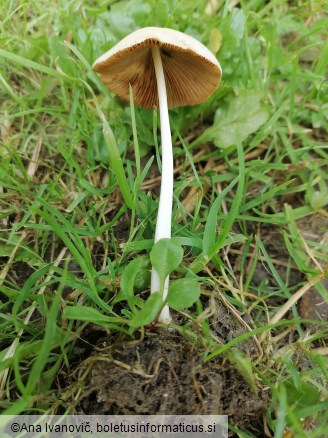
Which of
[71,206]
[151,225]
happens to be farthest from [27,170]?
[151,225]

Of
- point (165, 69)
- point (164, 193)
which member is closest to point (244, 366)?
point (164, 193)

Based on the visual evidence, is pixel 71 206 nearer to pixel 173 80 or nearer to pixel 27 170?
pixel 27 170

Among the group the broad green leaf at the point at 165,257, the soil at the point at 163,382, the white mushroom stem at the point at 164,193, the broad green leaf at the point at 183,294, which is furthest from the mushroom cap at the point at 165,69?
the soil at the point at 163,382

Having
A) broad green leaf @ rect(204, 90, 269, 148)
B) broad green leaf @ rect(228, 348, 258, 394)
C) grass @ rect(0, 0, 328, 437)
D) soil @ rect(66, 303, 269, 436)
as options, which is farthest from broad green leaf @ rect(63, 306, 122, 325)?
broad green leaf @ rect(204, 90, 269, 148)

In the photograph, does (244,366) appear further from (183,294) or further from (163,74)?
(163,74)

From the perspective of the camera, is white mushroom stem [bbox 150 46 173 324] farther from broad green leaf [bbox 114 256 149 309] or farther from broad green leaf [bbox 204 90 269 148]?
broad green leaf [bbox 204 90 269 148]

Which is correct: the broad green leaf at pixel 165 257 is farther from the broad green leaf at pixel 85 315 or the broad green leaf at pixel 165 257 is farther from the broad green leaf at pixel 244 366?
the broad green leaf at pixel 244 366
